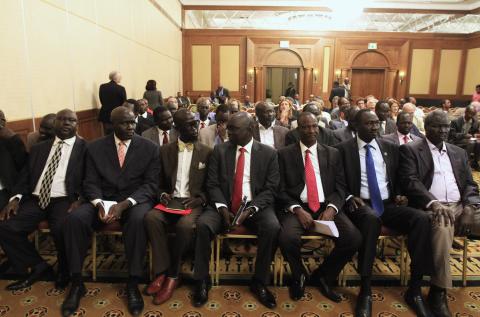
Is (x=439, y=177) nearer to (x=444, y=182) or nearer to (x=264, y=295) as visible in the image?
(x=444, y=182)

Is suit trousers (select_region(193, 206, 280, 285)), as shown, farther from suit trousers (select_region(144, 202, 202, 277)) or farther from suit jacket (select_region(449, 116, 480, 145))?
suit jacket (select_region(449, 116, 480, 145))

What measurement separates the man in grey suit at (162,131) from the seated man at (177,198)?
0.99 metres

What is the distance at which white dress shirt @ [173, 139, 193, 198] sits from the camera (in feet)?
10.6

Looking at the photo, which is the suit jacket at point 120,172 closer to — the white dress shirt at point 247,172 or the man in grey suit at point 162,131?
the white dress shirt at point 247,172

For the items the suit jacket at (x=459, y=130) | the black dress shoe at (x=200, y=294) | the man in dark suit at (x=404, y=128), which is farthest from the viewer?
the suit jacket at (x=459, y=130)

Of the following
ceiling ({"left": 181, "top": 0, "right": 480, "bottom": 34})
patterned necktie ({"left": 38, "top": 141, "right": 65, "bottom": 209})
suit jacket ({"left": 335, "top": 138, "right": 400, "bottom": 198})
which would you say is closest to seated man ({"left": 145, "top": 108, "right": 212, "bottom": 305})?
patterned necktie ({"left": 38, "top": 141, "right": 65, "bottom": 209})

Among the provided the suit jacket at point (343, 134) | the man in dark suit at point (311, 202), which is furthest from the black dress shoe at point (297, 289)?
the suit jacket at point (343, 134)

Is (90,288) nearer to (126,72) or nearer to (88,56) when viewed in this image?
(88,56)

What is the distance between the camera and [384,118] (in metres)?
5.04

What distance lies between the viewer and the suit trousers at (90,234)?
277cm

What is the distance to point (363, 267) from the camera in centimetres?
281

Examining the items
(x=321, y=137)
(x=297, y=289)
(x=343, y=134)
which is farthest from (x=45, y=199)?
(x=343, y=134)

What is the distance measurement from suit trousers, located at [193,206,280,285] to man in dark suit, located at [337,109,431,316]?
700 mm

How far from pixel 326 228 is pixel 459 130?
20.1 feet
